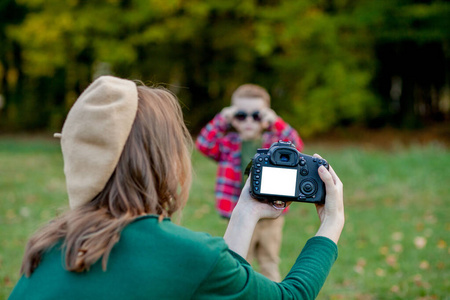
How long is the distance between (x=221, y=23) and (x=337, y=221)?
14.7 m

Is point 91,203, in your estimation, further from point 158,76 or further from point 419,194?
point 158,76

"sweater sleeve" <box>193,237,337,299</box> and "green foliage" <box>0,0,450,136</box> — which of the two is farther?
"green foliage" <box>0,0,450,136</box>

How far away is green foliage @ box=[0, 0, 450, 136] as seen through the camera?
47.8ft

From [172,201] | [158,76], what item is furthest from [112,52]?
[172,201]

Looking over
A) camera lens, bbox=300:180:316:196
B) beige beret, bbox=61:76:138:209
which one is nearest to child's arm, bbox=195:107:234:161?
camera lens, bbox=300:180:316:196

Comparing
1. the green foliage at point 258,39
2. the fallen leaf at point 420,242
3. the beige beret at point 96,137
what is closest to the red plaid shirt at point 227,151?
the fallen leaf at point 420,242

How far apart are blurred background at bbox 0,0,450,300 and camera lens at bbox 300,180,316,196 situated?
2.68 m

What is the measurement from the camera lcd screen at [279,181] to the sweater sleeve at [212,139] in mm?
2345

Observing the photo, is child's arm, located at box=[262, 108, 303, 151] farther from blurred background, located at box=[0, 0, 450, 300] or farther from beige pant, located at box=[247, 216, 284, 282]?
blurred background, located at box=[0, 0, 450, 300]

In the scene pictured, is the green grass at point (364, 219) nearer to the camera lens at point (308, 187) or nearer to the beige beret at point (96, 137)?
the beige beret at point (96, 137)

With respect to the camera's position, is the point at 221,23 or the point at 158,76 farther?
the point at 158,76

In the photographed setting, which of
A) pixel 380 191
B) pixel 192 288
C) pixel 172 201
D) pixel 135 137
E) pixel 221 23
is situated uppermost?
pixel 221 23

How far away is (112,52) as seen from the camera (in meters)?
15.0

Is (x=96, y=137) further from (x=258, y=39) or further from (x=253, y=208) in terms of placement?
(x=258, y=39)
